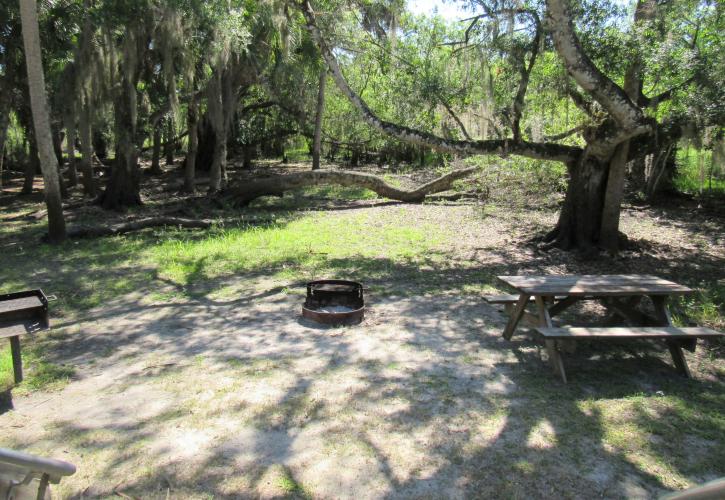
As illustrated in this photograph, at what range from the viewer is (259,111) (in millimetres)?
21828

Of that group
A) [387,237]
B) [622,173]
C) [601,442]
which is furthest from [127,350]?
[622,173]

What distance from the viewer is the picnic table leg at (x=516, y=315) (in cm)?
451

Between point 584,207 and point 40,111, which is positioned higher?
point 40,111

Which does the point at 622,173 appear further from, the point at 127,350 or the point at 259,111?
the point at 259,111

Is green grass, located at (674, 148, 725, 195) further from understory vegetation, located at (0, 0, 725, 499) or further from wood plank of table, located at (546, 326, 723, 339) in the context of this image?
wood plank of table, located at (546, 326, 723, 339)

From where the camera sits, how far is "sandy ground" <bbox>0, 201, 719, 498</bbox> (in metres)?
2.79

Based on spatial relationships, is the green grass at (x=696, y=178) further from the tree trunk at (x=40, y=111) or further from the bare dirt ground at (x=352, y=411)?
the tree trunk at (x=40, y=111)

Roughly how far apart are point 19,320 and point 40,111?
5.74 meters

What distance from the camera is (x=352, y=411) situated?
3.51 meters

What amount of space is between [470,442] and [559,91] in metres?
6.56

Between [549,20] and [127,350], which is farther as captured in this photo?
[549,20]

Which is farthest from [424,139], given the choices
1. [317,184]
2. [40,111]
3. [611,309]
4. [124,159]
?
[124,159]

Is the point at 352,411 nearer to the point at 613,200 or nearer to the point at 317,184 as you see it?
the point at 613,200

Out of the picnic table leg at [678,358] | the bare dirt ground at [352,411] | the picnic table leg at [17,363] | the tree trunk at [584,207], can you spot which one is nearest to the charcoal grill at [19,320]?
the picnic table leg at [17,363]
